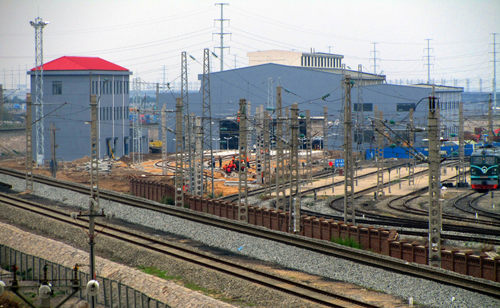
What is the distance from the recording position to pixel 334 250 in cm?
2284

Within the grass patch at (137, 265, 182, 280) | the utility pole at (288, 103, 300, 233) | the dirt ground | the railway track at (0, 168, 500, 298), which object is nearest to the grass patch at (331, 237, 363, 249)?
the railway track at (0, 168, 500, 298)

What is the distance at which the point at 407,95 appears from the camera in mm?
72938

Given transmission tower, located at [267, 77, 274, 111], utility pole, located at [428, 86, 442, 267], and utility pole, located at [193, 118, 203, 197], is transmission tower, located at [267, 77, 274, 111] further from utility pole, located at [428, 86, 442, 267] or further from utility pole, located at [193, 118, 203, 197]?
utility pole, located at [428, 86, 442, 267]

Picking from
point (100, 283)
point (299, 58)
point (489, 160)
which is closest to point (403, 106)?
point (489, 160)

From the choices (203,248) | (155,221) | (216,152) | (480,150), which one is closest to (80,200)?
(155,221)

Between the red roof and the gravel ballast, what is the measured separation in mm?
33389

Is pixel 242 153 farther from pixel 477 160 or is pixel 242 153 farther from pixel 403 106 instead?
pixel 403 106

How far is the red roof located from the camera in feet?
209

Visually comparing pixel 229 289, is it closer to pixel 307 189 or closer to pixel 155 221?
pixel 155 221

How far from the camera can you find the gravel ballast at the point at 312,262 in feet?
56.2

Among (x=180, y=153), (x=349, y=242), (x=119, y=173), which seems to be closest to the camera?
(x=349, y=242)

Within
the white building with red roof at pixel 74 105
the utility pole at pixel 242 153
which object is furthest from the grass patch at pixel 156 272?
the white building with red roof at pixel 74 105

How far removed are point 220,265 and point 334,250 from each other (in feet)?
16.1

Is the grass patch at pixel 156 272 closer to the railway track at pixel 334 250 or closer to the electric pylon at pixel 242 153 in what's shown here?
the railway track at pixel 334 250
